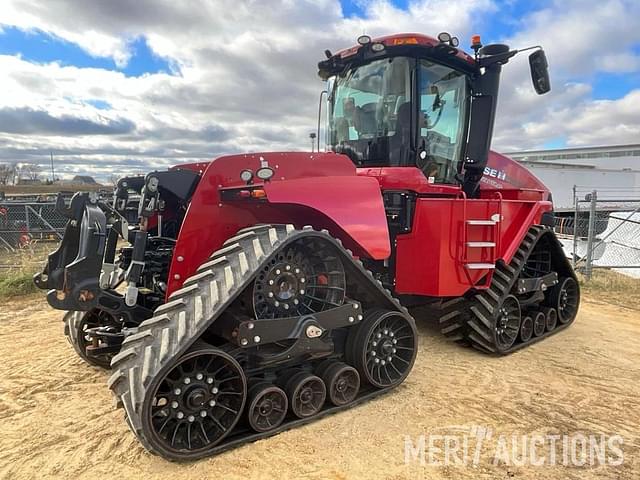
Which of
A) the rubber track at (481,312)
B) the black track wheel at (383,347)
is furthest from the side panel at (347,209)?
the rubber track at (481,312)

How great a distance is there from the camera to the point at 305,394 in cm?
352

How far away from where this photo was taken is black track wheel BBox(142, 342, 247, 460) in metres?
2.90

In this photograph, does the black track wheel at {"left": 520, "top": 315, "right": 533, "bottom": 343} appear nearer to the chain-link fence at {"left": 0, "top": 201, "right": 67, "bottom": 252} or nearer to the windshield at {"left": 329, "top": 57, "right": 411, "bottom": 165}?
the windshield at {"left": 329, "top": 57, "right": 411, "bottom": 165}

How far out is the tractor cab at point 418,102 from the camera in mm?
4863

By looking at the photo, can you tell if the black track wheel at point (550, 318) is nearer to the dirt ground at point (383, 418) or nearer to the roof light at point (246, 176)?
the dirt ground at point (383, 418)

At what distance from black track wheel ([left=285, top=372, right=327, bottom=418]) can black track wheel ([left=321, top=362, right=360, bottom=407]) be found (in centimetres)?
8

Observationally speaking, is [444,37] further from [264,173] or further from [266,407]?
[266,407]

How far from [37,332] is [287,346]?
4.12 meters

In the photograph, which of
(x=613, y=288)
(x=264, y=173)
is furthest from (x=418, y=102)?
(x=613, y=288)

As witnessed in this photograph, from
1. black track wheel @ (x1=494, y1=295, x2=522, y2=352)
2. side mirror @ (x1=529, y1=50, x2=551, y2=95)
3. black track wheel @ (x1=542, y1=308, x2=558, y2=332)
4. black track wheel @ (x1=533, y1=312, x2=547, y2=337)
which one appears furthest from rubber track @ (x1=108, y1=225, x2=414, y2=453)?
black track wheel @ (x1=542, y1=308, x2=558, y2=332)

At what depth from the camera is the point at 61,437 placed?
3.36 meters

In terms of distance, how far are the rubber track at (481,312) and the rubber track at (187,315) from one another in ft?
8.71

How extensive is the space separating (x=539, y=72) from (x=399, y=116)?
170 centimetres

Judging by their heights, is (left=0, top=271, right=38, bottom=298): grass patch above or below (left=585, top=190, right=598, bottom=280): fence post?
below
